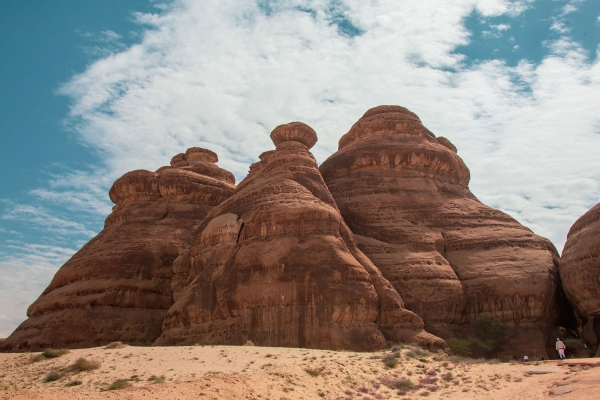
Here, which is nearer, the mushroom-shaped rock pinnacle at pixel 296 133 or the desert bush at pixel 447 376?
the desert bush at pixel 447 376

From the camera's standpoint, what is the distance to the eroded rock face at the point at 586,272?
92.6 feet

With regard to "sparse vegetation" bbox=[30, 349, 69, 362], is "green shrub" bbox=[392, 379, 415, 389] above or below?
below

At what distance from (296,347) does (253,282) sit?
12.9 ft

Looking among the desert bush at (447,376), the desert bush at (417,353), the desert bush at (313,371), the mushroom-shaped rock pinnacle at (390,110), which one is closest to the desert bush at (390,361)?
the desert bush at (417,353)

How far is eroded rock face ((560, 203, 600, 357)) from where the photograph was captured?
92.6ft

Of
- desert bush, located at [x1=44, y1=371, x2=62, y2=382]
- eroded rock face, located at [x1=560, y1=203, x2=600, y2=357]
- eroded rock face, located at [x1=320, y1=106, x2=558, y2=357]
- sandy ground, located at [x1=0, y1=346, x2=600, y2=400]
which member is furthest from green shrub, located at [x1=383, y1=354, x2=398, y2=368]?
eroded rock face, located at [x1=560, y1=203, x2=600, y2=357]

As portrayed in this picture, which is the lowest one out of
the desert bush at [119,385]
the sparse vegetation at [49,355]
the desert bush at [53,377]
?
the desert bush at [119,385]

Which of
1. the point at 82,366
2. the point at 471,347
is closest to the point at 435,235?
the point at 471,347

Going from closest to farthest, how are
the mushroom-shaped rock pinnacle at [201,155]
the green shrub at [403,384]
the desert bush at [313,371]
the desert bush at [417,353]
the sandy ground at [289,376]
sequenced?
the sandy ground at [289,376]
the green shrub at [403,384]
the desert bush at [313,371]
the desert bush at [417,353]
the mushroom-shaped rock pinnacle at [201,155]

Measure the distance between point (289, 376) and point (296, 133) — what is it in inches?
844

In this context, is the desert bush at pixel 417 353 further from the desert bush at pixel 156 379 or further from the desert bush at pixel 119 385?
the desert bush at pixel 119 385

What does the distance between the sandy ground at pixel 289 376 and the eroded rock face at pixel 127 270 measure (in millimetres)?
11794

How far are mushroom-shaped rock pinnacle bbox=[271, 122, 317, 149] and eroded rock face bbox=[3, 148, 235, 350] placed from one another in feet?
32.1

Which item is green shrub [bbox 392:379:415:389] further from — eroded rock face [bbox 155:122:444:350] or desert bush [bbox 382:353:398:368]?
eroded rock face [bbox 155:122:444:350]
